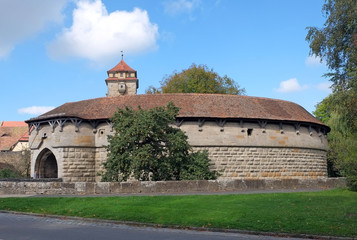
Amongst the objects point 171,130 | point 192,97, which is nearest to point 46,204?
point 171,130

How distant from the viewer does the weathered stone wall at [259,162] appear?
24.7 meters

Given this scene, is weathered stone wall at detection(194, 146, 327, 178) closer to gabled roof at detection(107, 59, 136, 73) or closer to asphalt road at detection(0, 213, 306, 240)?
asphalt road at detection(0, 213, 306, 240)

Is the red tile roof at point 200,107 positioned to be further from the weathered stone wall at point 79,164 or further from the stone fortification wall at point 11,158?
the stone fortification wall at point 11,158

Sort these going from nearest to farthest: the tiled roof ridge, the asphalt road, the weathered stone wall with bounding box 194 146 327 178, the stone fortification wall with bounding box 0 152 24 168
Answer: the asphalt road → the weathered stone wall with bounding box 194 146 327 178 → the tiled roof ridge → the stone fortification wall with bounding box 0 152 24 168

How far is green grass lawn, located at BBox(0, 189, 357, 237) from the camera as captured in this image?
8906mm

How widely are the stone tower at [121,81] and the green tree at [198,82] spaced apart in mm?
13589

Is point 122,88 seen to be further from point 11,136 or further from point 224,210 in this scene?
point 224,210

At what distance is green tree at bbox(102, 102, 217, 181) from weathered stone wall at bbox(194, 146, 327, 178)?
4.02m

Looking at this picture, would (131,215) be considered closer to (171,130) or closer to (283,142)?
(171,130)

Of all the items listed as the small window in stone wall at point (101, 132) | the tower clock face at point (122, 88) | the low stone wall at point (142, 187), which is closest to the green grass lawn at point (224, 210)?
the low stone wall at point (142, 187)

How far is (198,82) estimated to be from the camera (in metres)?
45.4

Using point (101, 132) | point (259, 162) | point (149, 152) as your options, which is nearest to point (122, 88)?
point (101, 132)

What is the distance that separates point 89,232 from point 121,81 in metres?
53.1

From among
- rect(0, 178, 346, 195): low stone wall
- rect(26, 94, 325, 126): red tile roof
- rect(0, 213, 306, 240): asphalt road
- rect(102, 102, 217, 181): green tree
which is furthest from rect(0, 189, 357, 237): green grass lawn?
rect(26, 94, 325, 126): red tile roof
